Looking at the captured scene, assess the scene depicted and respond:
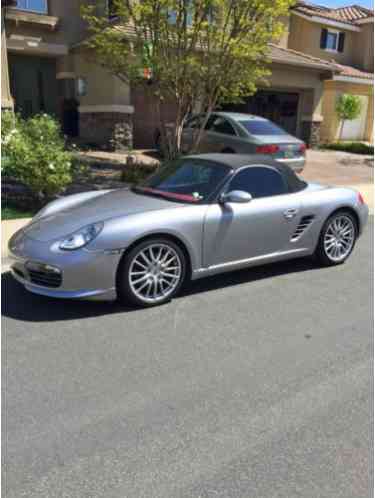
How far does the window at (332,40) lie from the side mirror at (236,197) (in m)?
23.6

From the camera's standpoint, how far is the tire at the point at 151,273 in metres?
4.24

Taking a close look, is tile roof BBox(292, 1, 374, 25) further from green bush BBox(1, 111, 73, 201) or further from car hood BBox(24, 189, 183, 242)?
car hood BBox(24, 189, 183, 242)

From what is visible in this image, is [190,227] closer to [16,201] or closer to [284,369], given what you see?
[284,369]

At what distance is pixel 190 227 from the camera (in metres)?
4.52

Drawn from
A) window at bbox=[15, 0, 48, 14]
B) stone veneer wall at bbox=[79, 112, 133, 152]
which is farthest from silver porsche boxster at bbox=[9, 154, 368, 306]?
window at bbox=[15, 0, 48, 14]

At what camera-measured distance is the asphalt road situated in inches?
92.7

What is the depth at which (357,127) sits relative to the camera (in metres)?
25.7

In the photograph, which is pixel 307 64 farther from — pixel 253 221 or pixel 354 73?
pixel 253 221

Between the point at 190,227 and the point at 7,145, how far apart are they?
3917 millimetres

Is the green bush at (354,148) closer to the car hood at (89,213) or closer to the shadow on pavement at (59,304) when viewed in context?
the shadow on pavement at (59,304)

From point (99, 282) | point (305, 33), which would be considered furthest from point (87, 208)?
point (305, 33)

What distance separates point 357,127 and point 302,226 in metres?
22.6

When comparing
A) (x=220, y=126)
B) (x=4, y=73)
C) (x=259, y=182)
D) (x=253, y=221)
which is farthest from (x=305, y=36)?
(x=253, y=221)

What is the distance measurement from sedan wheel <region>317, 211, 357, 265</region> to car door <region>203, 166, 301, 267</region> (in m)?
0.54
